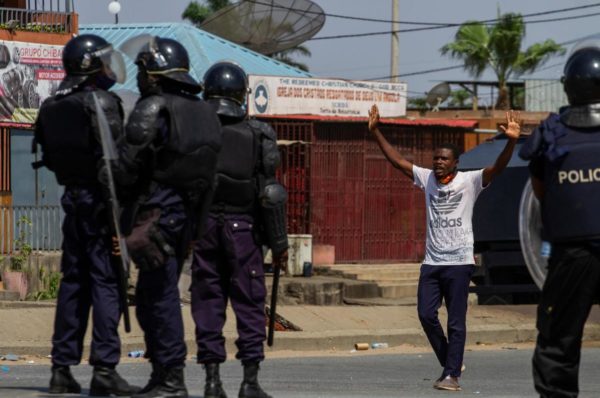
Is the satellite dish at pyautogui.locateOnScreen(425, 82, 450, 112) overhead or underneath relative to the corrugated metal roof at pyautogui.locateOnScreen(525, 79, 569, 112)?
underneath

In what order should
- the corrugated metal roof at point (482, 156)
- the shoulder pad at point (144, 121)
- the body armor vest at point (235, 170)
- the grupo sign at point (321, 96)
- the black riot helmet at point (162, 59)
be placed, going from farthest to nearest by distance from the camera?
the grupo sign at point (321, 96)
the corrugated metal roof at point (482, 156)
the body armor vest at point (235, 170)
the black riot helmet at point (162, 59)
the shoulder pad at point (144, 121)

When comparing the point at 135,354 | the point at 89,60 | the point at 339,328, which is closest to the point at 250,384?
the point at 89,60

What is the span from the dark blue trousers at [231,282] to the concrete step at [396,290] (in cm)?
1483

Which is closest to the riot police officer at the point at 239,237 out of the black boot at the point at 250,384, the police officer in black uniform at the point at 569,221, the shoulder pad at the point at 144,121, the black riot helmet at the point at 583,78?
the black boot at the point at 250,384

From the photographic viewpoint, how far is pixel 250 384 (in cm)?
812

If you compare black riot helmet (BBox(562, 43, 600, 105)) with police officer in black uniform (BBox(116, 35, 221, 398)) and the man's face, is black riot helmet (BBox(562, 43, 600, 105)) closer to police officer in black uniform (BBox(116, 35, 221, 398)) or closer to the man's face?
police officer in black uniform (BBox(116, 35, 221, 398))

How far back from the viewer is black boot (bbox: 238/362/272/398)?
Result: 8.09 m

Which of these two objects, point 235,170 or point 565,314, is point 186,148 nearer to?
point 235,170

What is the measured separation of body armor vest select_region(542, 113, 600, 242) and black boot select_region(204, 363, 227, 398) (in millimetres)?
2075

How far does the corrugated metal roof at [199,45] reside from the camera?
30.5 metres

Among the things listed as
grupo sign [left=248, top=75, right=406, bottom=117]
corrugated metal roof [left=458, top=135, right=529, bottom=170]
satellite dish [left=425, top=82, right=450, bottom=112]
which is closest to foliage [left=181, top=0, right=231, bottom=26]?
satellite dish [left=425, top=82, right=450, bottom=112]

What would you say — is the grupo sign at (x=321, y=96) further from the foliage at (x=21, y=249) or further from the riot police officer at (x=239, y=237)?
the riot police officer at (x=239, y=237)

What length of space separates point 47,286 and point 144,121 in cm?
1347

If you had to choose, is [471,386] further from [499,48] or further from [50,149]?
[499,48]
